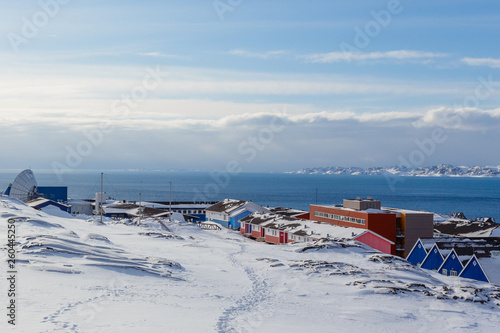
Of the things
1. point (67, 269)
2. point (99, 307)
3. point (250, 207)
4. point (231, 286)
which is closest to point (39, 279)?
point (67, 269)

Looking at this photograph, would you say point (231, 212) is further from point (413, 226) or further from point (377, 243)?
point (377, 243)

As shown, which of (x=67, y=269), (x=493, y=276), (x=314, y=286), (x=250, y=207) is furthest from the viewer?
(x=250, y=207)

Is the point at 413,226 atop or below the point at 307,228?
below

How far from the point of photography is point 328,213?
72.0 m

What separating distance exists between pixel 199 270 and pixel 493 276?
1080 inches

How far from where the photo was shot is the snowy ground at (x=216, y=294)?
16.8 m

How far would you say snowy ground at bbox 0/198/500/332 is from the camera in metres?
16.8

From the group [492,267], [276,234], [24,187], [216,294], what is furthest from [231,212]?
[216,294]

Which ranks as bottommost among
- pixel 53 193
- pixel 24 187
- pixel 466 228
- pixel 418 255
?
pixel 466 228

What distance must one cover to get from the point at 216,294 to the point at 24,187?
285 feet

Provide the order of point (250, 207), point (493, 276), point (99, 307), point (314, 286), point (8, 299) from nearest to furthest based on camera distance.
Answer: point (8, 299), point (99, 307), point (314, 286), point (493, 276), point (250, 207)

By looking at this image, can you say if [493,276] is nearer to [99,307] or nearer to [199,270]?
[199,270]

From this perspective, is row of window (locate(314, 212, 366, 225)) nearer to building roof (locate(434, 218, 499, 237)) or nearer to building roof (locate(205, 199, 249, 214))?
building roof (locate(434, 218, 499, 237))

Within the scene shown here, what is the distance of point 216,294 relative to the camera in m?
23.0
